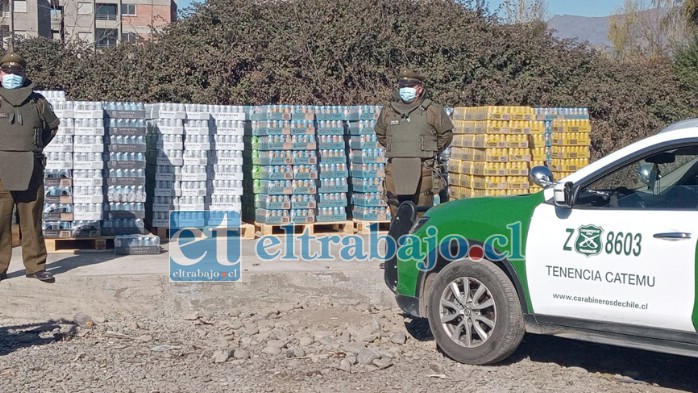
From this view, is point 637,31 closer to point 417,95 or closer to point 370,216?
point 370,216

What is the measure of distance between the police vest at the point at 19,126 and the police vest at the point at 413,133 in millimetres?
3522

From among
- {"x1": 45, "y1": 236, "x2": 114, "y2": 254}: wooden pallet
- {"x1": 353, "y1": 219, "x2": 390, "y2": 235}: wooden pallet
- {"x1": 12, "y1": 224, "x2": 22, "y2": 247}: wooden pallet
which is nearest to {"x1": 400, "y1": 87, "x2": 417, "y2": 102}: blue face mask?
{"x1": 353, "y1": 219, "x2": 390, "y2": 235}: wooden pallet

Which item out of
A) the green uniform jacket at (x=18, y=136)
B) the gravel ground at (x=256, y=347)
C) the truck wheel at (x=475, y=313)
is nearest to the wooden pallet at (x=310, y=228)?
the gravel ground at (x=256, y=347)

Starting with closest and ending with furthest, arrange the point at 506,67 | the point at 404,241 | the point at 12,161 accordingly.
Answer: the point at 404,241 → the point at 12,161 → the point at 506,67

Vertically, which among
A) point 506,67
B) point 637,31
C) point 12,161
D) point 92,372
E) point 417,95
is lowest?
point 92,372

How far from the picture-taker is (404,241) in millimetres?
7426

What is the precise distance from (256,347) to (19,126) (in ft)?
11.0

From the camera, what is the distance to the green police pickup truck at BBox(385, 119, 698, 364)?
575cm

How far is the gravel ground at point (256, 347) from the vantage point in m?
6.27

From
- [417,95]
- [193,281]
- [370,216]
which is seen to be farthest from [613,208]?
[370,216]

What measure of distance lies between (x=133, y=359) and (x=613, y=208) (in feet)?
12.3

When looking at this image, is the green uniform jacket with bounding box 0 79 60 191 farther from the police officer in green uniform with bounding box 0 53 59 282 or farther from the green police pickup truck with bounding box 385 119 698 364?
the green police pickup truck with bounding box 385 119 698 364

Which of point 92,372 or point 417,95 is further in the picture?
point 417,95

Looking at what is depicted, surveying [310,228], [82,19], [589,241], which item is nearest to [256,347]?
[589,241]
